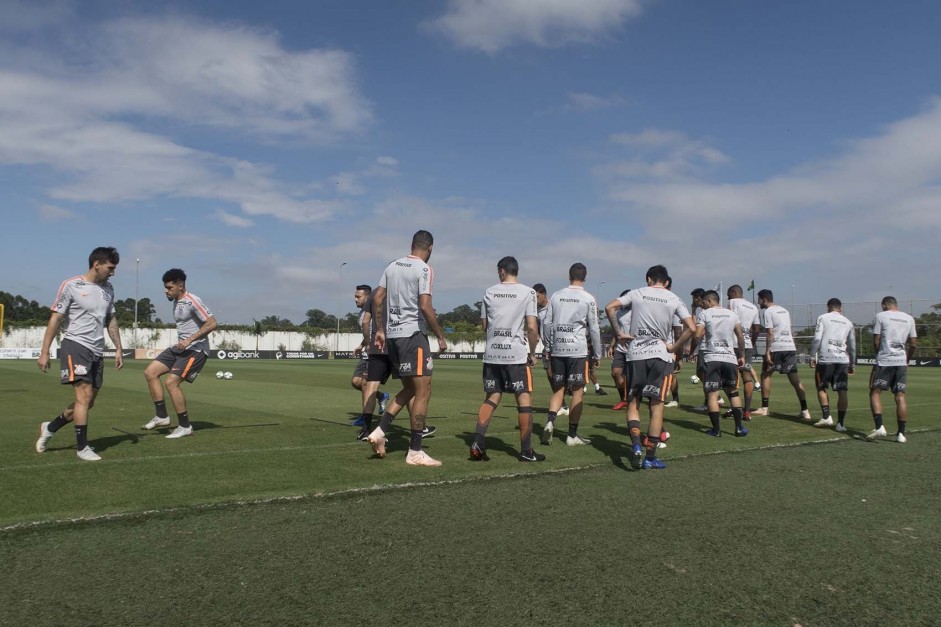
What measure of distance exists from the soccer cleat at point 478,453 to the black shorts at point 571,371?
1674 millimetres

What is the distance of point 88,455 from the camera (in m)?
6.40

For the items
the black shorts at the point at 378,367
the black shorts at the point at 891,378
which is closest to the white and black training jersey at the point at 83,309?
the black shorts at the point at 378,367

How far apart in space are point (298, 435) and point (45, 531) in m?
4.22

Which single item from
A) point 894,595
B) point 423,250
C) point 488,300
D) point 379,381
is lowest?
point 894,595

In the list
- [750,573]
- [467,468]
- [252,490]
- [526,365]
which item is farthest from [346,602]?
[526,365]

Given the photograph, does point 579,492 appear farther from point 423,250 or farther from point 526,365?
point 423,250

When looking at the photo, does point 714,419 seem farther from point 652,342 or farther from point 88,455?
point 88,455

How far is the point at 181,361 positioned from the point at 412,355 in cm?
353

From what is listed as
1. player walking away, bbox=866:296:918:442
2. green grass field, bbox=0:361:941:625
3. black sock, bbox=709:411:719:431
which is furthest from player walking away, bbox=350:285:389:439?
player walking away, bbox=866:296:918:442

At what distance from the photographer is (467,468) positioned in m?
6.21

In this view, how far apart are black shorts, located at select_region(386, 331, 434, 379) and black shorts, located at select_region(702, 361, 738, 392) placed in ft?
15.4

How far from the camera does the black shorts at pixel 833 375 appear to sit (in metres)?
9.73

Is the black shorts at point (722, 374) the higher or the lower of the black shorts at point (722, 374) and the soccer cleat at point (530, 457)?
the higher

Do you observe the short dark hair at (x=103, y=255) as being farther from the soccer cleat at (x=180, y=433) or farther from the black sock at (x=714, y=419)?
the black sock at (x=714, y=419)
